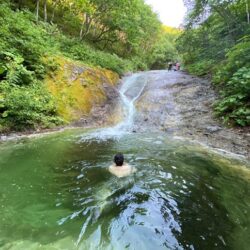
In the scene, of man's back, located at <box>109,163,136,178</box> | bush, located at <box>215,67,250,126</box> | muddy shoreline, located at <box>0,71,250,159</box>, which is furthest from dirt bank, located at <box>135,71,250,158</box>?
man's back, located at <box>109,163,136,178</box>

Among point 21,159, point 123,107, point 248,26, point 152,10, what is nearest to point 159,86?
point 123,107

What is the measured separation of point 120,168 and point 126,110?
23.7 feet

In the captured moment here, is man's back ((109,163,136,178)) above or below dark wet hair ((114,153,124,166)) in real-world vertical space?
below

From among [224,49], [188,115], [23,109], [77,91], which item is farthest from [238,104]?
[224,49]

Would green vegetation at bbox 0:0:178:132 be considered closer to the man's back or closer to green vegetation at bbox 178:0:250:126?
the man's back

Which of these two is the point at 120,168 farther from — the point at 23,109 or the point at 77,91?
the point at 77,91

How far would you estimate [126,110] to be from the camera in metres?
12.5

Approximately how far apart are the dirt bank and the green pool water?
1.48 m

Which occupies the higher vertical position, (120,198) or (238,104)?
(238,104)

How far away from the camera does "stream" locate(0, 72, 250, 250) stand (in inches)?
129

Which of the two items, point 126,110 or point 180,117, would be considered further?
point 126,110

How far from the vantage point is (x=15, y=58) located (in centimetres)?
933

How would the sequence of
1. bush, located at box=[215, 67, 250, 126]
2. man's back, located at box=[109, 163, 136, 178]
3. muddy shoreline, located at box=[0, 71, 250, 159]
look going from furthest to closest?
bush, located at box=[215, 67, 250, 126] → muddy shoreline, located at box=[0, 71, 250, 159] → man's back, located at box=[109, 163, 136, 178]

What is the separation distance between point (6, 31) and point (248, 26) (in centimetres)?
1299
